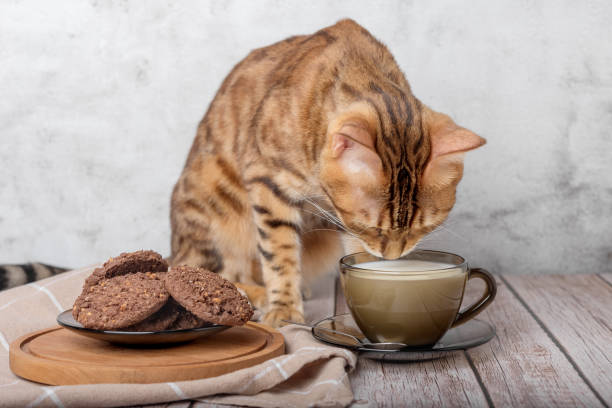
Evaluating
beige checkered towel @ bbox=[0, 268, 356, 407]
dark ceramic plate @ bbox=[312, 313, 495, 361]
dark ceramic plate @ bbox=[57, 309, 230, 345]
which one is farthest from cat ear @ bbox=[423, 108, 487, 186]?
dark ceramic plate @ bbox=[57, 309, 230, 345]

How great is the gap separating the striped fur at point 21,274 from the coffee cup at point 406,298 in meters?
1.28

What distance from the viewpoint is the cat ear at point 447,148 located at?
1564 mm

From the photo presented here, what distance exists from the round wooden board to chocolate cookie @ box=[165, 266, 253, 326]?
0.27 feet

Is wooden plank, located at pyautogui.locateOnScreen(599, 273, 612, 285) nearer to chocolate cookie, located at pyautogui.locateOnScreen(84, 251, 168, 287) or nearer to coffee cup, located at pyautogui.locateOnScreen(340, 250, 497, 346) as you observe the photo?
coffee cup, located at pyautogui.locateOnScreen(340, 250, 497, 346)

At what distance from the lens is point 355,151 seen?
5.22 feet

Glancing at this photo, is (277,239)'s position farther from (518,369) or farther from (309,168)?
(518,369)

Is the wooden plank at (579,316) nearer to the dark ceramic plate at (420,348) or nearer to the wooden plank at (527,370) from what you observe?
the wooden plank at (527,370)

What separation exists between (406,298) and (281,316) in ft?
1.88

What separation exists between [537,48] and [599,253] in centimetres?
84

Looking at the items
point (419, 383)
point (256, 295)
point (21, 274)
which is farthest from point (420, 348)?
point (21, 274)

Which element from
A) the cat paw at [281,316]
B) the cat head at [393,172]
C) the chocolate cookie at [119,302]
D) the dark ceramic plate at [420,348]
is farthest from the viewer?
the cat paw at [281,316]

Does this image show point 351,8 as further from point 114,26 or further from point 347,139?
point 347,139

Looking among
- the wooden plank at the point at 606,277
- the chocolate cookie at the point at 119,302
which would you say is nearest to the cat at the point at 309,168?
the chocolate cookie at the point at 119,302

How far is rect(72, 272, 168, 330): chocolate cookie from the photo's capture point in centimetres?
137
